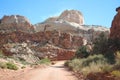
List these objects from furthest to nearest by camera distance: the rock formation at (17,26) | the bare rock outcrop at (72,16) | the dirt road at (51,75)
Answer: the bare rock outcrop at (72,16), the rock formation at (17,26), the dirt road at (51,75)

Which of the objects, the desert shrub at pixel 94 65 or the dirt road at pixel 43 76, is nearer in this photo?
the desert shrub at pixel 94 65

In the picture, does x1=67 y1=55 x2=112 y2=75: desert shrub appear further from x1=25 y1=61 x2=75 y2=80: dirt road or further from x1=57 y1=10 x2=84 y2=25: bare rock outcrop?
x1=57 y1=10 x2=84 y2=25: bare rock outcrop

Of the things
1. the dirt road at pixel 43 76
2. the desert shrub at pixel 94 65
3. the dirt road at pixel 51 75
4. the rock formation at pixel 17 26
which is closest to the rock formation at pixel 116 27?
the desert shrub at pixel 94 65

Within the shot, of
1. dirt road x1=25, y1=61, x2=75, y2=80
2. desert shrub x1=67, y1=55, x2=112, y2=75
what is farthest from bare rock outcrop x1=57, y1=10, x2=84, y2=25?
dirt road x1=25, y1=61, x2=75, y2=80

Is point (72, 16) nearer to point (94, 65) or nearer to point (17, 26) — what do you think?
point (17, 26)

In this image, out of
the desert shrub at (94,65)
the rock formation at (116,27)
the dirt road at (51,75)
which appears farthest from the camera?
the rock formation at (116,27)

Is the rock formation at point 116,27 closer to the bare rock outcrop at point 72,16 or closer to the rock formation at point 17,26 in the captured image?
the rock formation at point 17,26

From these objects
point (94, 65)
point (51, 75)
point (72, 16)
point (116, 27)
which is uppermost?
point (72, 16)

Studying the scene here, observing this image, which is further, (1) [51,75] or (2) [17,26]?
(2) [17,26]

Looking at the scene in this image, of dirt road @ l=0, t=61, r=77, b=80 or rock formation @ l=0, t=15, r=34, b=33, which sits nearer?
dirt road @ l=0, t=61, r=77, b=80

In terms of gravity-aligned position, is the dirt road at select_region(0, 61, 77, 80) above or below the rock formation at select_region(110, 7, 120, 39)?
below

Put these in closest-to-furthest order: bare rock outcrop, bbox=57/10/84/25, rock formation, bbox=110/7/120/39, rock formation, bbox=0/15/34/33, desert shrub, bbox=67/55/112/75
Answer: desert shrub, bbox=67/55/112/75 → rock formation, bbox=110/7/120/39 → rock formation, bbox=0/15/34/33 → bare rock outcrop, bbox=57/10/84/25

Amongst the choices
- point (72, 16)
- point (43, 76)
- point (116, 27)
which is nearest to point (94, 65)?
point (43, 76)

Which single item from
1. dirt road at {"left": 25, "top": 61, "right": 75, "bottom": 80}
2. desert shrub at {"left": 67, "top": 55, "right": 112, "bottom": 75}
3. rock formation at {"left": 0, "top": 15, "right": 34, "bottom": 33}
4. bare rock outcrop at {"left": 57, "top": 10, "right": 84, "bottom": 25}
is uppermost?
bare rock outcrop at {"left": 57, "top": 10, "right": 84, "bottom": 25}
